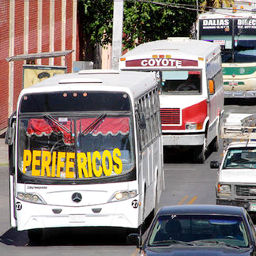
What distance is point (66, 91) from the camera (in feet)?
57.2

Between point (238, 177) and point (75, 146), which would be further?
point (238, 177)

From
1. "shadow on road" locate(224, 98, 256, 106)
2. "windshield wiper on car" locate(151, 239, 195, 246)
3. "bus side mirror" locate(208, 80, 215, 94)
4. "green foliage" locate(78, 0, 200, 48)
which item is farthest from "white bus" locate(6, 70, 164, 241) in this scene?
"shadow on road" locate(224, 98, 256, 106)

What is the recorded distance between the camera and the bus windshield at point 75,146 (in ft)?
55.9

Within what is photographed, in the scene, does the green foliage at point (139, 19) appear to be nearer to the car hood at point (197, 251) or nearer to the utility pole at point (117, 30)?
the utility pole at point (117, 30)

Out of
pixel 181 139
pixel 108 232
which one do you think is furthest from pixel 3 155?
pixel 108 232

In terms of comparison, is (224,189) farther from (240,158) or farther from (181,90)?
(181,90)

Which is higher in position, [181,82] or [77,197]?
[181,82]

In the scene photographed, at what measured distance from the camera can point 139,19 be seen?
49406mm

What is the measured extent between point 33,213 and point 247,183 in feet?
16.6

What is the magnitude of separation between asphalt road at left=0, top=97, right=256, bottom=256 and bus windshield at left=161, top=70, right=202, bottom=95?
2.48 m

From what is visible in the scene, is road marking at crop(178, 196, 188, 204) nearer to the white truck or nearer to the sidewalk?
the white truck

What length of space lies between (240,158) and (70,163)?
17.7 feet

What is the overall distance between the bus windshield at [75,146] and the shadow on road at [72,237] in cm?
162

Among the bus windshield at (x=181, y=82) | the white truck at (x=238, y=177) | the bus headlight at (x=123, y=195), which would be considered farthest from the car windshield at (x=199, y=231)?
the bus windshield at (x=181, y=82)
